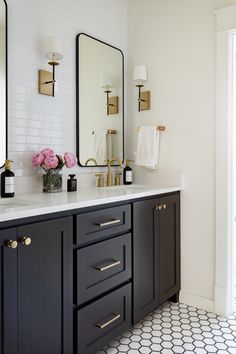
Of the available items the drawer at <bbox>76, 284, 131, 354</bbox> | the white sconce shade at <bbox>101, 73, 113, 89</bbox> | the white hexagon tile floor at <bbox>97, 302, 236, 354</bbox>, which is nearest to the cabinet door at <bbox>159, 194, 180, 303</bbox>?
the white hexagon tile floor at <bbox>97, 302, 236, 354</bbox>

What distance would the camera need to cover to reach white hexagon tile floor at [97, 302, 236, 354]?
1907mm

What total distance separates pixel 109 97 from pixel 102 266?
5.03 ft

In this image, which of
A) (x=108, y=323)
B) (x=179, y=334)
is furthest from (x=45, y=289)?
(x=179, y=334)

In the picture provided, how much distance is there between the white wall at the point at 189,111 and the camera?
2430mm

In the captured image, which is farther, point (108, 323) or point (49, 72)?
point (49, 72)

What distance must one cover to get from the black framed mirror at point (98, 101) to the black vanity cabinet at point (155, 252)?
666 millimetres

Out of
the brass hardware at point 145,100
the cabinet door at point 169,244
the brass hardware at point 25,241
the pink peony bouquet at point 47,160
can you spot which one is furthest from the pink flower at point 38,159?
the brass hardware at point 145,100

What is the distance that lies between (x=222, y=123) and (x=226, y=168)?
1.10 feet

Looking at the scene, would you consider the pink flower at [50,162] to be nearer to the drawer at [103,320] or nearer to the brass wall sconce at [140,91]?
the drawer at [103,320]

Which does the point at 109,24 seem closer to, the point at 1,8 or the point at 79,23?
the point at 79,23

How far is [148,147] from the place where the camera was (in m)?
2.67

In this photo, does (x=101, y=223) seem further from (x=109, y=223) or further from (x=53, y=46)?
(x=53, y=46)

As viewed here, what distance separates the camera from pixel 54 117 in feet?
7.30

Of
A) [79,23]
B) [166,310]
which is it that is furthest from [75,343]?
[79,23]
